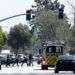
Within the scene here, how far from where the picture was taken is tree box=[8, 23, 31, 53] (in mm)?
159750

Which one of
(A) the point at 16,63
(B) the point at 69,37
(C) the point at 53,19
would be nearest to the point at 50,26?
(C) the point at 53,19

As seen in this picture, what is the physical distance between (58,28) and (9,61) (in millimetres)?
30264

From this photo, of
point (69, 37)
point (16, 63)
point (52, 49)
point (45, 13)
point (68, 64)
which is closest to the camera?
point (68, 64)

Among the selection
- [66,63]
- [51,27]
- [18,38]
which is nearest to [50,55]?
[66,63]

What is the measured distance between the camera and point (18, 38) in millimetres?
160250

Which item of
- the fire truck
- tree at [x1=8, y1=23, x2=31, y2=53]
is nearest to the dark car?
the fire truck

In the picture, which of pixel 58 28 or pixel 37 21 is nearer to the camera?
pixel 58 28

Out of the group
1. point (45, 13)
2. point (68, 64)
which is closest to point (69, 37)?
point (45, 13)

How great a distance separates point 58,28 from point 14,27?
64.1 m

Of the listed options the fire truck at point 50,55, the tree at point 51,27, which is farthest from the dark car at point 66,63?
the tree at point 51,27

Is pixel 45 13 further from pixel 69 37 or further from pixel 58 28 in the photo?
pixel 69 37

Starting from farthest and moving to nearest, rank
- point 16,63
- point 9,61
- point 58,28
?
point 58,28
point 16,63
point 9,61

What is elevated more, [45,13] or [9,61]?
[45,13]

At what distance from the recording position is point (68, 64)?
42812 mm
